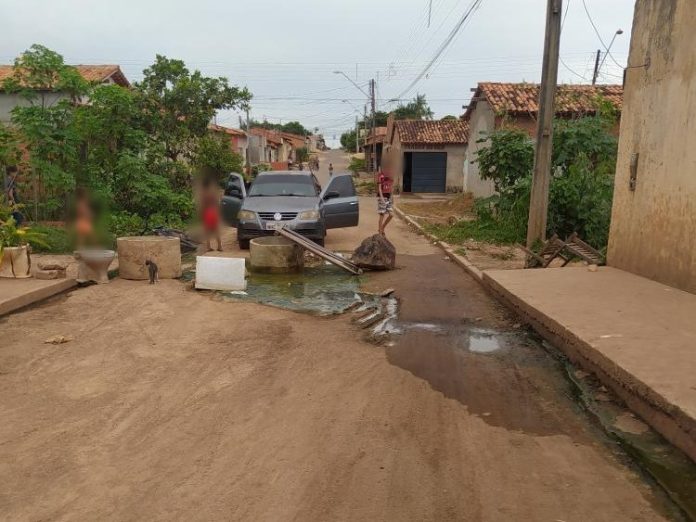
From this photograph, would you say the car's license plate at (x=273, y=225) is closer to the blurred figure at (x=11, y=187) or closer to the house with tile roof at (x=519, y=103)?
the blurred figure at (x=11, y=187)

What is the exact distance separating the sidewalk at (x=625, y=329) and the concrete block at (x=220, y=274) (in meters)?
3.63

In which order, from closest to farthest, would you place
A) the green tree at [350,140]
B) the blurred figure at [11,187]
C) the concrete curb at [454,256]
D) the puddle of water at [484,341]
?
the puddle of water at [484,341] < the concrete curb at [454,256] < the blurred figure at [11,187] < the green tree at [350,140]

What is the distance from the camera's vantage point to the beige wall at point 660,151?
6918 millimetres

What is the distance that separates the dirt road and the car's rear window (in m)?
6.45

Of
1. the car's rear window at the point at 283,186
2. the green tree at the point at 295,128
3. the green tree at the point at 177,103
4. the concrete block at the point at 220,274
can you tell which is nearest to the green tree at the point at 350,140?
the green tree at the point at 295,128

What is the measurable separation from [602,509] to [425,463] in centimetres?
95

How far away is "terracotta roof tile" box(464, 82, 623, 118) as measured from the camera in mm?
19578

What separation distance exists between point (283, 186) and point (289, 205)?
3.78ft

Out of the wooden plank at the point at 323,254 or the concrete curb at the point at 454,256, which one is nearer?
the concrete curb at the point at 454,256

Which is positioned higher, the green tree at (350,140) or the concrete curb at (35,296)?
the green tree at (350,140)

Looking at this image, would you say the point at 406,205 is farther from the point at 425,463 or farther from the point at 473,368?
the point at 425,463

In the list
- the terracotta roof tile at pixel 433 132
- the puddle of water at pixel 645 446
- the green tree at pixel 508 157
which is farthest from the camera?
the terracotta roof tile at pixel 433 132

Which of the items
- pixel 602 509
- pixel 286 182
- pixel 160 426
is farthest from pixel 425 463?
pixel 286 182

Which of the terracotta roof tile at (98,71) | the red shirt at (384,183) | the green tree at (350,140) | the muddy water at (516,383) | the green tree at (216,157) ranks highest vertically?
the green tree at (350,140)
